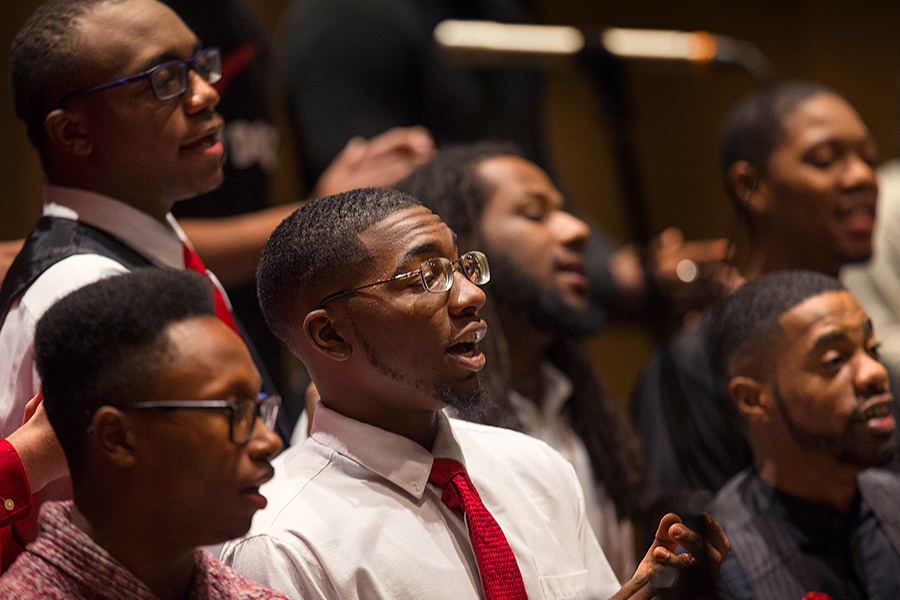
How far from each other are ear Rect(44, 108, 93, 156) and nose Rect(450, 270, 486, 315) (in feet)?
2.08

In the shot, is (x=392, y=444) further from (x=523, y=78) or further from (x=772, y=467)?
(x=523, y=78)

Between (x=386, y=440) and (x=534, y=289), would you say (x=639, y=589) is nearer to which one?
(x=386, y=440)

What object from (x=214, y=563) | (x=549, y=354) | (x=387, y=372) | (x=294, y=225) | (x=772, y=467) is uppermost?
(x=294, y=225)

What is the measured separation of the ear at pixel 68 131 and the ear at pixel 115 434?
0.63 m

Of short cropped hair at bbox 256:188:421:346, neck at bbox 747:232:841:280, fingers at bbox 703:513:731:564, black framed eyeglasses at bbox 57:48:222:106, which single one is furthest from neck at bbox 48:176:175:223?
neck at bbox 747:232:841:280

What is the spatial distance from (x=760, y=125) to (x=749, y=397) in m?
1.00

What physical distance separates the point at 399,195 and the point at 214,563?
54cm

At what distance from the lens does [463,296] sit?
1417mm

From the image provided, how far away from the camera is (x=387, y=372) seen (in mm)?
1407

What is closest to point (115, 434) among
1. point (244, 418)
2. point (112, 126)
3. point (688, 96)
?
point (244, 418)

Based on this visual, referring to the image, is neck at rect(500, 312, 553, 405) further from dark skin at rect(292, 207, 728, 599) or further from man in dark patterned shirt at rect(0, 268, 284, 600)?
man in dark patterned shirt at rect(0, 268, 284, 600)

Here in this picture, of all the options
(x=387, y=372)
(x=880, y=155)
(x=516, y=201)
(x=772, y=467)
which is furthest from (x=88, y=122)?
(x=880, y=155)

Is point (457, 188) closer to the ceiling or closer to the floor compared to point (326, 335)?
closer to the floor

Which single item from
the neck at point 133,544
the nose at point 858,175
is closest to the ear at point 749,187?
the nose at point 858,175
